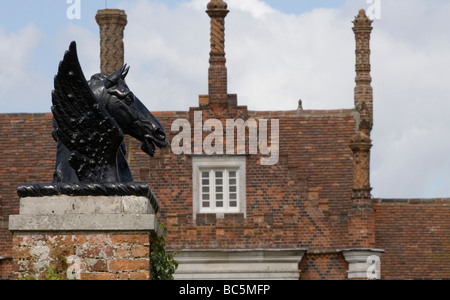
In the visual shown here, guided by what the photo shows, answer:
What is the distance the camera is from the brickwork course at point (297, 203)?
38438 mm

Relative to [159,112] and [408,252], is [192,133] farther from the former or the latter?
[408,252]

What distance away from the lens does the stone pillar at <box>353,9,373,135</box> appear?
40531mm

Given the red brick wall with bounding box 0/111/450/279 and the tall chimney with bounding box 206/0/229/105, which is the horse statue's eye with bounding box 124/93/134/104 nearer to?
the red brick wall with bounding box 0/111/450/279

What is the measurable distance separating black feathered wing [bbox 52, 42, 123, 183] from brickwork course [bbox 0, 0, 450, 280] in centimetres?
2439

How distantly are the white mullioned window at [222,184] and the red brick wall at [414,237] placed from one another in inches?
138

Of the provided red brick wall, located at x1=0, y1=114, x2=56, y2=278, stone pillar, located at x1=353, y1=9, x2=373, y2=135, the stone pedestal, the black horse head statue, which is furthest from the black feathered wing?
stone pillar, located at x1=353, y1=9, x2=373, y2=135

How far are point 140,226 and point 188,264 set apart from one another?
25776 millimetres

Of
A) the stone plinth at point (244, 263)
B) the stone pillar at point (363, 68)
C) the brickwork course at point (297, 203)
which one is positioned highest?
the stone pillar at point (363, 68)

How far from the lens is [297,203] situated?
127 feet

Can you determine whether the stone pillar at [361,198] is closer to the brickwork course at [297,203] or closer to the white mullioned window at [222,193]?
the brickwork course at [297,203]

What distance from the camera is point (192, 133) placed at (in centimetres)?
3938

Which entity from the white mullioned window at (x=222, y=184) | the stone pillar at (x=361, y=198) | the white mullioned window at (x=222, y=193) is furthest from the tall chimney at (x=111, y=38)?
the stone pillar at (x=361, y=198)

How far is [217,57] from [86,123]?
85.4 ft

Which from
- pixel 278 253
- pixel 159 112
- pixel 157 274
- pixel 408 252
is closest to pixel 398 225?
pixel 408 252
